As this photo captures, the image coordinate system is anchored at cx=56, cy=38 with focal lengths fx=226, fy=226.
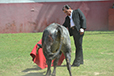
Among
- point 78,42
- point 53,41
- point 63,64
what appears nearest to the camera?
point 53,41

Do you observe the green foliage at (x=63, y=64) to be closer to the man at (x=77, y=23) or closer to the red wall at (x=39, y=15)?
the man at (x=77, y=23)

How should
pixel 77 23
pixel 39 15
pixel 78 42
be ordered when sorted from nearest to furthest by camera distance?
pixel 77 23
pixel 78 42
pixel 39 15

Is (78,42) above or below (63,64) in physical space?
above

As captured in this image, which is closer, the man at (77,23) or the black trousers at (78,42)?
the man at (77,23)

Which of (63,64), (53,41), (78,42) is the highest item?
(53,41)

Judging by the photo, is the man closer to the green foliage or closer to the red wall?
the green foliage

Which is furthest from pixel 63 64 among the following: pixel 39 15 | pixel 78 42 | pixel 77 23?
pixel 39 15

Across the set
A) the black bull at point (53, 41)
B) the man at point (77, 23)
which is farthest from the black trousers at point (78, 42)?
the black bull at point (53, 41)

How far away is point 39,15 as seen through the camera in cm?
1645

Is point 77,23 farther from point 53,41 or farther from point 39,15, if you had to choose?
point 39,15

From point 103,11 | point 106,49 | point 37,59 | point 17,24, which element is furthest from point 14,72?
point 103,11

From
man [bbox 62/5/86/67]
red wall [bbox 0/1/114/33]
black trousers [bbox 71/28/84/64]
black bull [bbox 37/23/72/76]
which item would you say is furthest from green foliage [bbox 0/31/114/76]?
red wall [bbox 0/1/114/33]

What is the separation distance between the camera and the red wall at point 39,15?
16297 mm

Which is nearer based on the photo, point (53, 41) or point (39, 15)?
point (53, 41)
